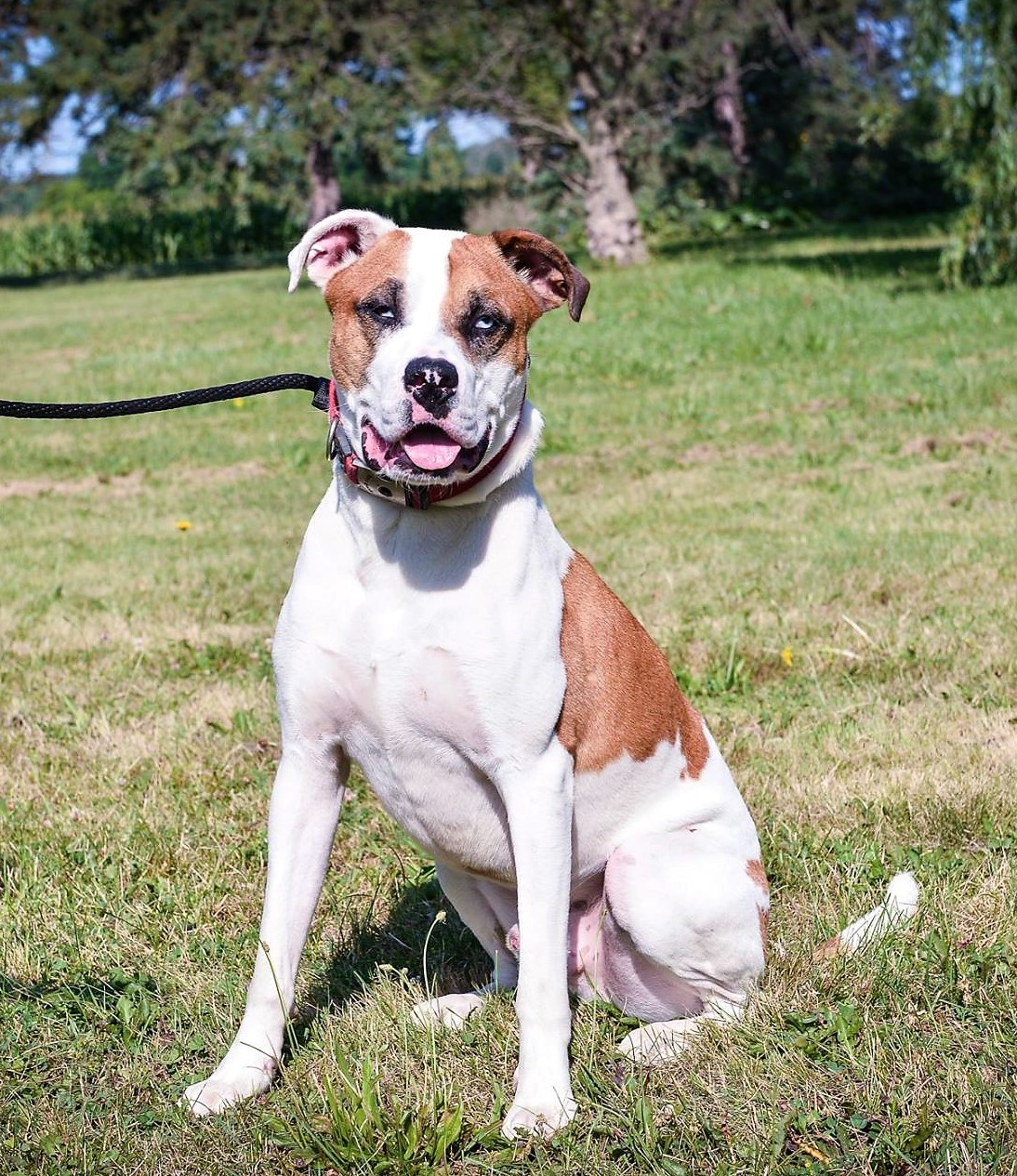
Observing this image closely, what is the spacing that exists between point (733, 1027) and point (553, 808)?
671 mm

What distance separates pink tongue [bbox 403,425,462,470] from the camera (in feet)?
8.30

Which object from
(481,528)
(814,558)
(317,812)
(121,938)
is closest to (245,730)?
(121,938)

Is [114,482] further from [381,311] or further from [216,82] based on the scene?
[216,82]

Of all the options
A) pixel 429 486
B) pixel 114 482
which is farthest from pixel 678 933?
pixel 114 482

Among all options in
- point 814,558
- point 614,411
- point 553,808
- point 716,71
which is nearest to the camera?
point 553,808

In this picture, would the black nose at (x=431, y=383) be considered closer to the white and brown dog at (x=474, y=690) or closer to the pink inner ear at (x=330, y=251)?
the white and brown dog at (x=474, y=690)

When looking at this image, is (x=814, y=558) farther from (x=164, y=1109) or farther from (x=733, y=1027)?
(x=164, y=1109)

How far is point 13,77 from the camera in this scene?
102ft

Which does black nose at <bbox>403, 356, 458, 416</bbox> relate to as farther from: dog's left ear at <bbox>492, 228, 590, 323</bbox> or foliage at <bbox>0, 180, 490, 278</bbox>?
foliage at <bbox>0, 180, 490, 278</bbox>

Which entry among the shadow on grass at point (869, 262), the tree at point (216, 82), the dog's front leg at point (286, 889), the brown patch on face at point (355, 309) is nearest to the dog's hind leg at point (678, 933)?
the dog's front leg at point (286, 889)

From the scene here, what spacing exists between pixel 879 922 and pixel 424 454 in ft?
5.04

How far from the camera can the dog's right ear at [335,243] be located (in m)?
2.83

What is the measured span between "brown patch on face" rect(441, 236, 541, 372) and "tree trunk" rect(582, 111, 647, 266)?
2137 centimetres

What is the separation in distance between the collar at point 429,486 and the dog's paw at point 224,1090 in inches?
46.2
